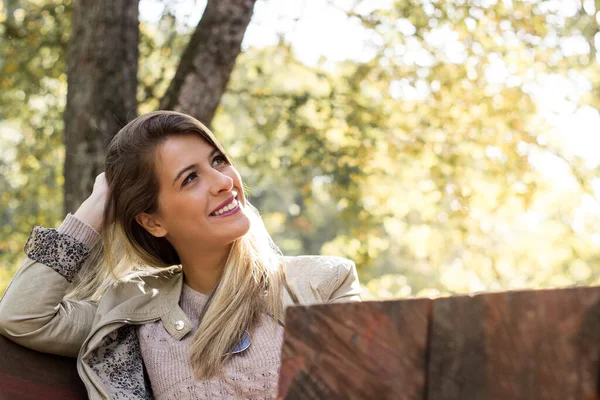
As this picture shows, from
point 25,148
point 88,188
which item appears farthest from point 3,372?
point 25,148

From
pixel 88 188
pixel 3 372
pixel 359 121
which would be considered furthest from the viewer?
pixel 359 121

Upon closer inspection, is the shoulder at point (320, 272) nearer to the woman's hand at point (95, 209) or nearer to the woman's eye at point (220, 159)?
the woman's eye at point (220, 159)

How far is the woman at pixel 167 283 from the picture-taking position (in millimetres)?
2465

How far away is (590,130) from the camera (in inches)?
375

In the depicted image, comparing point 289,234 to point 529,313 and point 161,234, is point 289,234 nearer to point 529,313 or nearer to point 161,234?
point 161,234

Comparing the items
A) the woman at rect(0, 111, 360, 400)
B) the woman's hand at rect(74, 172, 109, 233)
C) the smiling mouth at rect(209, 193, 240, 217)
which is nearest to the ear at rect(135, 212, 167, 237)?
the woman at rect(0, 111, 360, 400)

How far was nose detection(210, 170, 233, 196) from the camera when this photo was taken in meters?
2.54

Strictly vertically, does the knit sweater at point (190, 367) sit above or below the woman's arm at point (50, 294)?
below

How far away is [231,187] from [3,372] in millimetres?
855

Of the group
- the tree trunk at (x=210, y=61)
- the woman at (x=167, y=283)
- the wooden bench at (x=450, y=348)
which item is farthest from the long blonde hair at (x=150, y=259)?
the tree trunk at (x=210, y=61)

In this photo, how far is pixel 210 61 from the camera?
436 cm

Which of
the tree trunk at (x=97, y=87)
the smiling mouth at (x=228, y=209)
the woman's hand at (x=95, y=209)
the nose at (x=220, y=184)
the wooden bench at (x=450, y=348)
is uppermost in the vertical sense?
the wooden bench at (x=450, y=348)

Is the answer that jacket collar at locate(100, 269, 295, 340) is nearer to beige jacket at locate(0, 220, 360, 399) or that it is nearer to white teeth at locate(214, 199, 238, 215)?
beige jacket at locate(0, 220, 360, 399)

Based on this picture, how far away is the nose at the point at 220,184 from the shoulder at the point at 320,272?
31 centimetres
